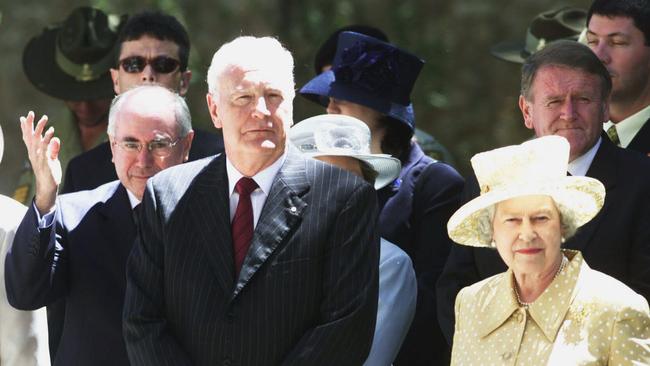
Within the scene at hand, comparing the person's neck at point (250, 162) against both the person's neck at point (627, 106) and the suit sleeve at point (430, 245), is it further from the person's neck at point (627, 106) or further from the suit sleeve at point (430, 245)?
the person's neck at point (627, 106)

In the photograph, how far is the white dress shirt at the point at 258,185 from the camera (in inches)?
185

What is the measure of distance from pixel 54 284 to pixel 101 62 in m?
2.49

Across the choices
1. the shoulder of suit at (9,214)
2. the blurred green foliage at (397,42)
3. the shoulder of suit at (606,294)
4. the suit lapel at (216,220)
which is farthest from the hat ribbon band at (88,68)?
the shoulder of suit at (606,294)

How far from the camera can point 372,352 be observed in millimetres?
4918

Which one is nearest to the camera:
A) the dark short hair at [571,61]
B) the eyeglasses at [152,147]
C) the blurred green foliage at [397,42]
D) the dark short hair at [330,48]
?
the dark short hair at [571,61]

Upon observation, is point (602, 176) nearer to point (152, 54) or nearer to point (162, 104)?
point (162, 104)

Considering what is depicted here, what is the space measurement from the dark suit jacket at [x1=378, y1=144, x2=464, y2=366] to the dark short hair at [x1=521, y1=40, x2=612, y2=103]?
2.00 feet

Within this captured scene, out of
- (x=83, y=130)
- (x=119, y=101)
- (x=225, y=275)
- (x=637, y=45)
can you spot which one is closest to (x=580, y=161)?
(x=637, y=45)

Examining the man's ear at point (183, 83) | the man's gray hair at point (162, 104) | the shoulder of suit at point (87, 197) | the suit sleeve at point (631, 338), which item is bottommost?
the suit sleeve at point (631, 338)

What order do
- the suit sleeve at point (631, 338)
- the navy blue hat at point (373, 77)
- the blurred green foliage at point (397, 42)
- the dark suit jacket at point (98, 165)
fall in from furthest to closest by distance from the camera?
the blurred green foliage at point (397, 42) < the dark suit jacket at point (98, 165) < the navy blue hat at point (373, 77) < the suit sleeve at point (631, 338)

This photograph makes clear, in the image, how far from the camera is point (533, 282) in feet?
14.4

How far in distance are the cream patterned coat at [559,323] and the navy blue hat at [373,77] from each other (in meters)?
1.50

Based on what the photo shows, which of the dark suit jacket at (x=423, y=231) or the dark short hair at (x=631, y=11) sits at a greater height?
the dark short hair at (x=631, y=11)

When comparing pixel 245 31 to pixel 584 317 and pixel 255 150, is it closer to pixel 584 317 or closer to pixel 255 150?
pixel 255 150
